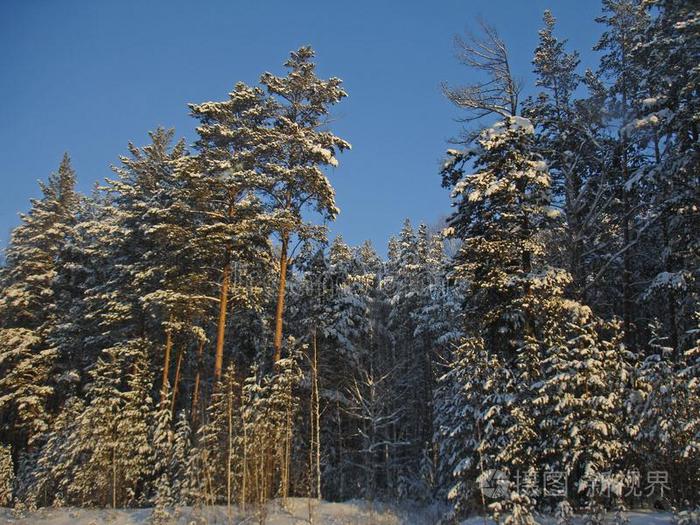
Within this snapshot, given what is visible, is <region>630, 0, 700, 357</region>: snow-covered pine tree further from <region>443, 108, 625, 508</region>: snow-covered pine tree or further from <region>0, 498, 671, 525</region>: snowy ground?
<region>0, 498, 671, 525</region>: snowy ground

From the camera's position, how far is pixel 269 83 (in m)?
19.8

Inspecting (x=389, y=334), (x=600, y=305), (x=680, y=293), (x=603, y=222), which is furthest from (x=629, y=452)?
(x=389, y=334)

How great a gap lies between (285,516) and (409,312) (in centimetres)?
2152

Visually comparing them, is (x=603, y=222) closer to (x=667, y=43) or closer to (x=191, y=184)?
(x=667, y=43)

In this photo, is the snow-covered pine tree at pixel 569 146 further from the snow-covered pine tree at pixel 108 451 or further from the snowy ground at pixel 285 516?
the snow-covered pine tree at pixel 108 451

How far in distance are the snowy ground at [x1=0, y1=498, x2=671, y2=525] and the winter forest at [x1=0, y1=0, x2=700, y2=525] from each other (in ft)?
0.90

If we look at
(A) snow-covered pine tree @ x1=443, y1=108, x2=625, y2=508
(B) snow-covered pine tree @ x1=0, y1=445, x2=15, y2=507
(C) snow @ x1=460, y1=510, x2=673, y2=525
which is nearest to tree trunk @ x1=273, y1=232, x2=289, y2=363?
(A) snow-covered pine tree @ x1=443, y1=108, x2=625, y2=508

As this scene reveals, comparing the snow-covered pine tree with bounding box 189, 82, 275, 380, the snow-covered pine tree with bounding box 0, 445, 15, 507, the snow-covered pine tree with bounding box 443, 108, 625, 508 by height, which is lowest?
the snow-covered pine tree with bounding box 0, 445, 15, 507

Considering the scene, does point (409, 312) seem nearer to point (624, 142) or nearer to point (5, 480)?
point (624, 142)

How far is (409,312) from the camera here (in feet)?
108

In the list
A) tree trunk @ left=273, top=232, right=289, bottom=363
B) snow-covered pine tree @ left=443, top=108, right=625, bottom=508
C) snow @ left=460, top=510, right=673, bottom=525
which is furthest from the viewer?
tree trunk @ left=273, top=232, right=289, bottom=363

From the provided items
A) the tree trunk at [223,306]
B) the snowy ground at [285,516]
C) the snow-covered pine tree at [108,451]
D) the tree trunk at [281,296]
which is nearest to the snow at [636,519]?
the snowy ground at [285,516]

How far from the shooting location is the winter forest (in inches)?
439

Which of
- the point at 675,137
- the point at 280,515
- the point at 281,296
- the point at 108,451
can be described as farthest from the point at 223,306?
the point at 675,137
